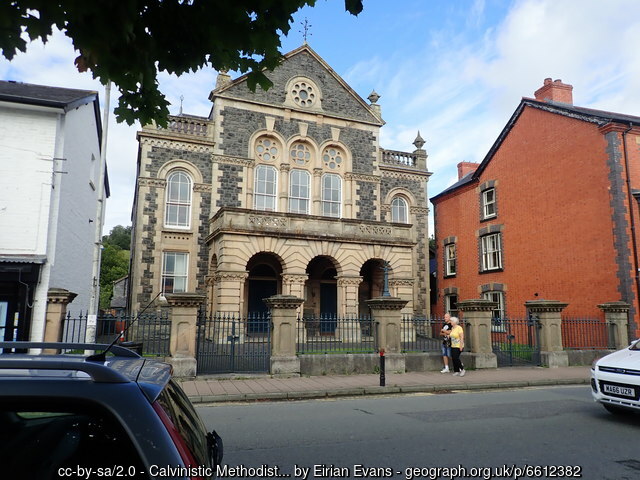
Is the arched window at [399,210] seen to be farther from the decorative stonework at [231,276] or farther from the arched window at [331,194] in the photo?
the decorative stonework at [231,276]

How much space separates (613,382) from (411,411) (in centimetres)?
330

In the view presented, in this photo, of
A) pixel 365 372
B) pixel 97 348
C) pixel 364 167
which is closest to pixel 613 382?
pixel 365 372

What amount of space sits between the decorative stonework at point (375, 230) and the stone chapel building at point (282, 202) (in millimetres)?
55

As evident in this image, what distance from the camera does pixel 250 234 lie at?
65.9 feet

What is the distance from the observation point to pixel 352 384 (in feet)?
36.2

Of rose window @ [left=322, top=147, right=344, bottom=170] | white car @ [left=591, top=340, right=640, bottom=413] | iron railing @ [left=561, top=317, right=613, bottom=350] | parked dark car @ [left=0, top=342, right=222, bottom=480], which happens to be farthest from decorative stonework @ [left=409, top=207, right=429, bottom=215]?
parked dark car @ [left=0, top=342, right=222, bottom=480]

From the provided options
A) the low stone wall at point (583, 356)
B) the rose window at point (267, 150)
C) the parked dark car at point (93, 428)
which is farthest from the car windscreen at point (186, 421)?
the rose window at point (267, 150)

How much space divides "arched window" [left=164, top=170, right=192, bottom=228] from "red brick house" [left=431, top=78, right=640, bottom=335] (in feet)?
51.7

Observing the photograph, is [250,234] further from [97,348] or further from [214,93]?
[97,348]

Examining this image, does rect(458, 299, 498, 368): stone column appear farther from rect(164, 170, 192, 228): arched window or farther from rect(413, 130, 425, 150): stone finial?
rect(413, 130, 425, 150): stone finial

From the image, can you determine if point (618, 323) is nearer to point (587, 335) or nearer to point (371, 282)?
point (587, 335)

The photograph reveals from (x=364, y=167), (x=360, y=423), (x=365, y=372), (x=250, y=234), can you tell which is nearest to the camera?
(x=360, y=423)

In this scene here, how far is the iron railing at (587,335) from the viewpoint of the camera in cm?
1664

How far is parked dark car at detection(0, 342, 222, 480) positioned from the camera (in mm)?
1735
